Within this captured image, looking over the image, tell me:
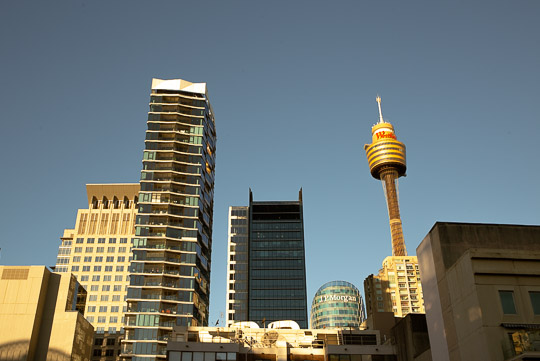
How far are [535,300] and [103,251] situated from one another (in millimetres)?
156576

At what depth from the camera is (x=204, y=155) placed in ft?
Answer: 461

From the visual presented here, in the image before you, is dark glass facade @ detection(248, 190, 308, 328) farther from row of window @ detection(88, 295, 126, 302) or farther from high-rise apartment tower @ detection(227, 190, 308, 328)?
row of window @ detection(88, 295, 126, 302)

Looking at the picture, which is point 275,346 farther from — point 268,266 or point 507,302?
point 268,266

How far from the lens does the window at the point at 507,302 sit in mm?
44469

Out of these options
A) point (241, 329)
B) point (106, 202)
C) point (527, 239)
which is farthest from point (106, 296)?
point (527, 239)

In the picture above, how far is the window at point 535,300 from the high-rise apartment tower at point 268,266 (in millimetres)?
128058

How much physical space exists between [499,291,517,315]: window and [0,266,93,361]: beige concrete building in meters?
62.1

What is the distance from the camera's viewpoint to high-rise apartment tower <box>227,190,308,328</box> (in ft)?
577

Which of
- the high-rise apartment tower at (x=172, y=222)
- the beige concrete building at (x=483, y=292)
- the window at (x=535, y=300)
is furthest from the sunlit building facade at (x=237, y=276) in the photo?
the window at (x=535, y=300)

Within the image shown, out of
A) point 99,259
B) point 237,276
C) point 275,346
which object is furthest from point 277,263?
point 275,346

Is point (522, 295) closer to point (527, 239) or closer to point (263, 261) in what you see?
point (527, 239)

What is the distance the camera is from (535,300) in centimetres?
4553

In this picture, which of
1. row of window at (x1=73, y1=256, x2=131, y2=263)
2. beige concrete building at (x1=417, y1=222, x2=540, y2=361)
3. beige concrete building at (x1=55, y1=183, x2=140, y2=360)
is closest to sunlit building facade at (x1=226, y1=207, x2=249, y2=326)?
beige concrete building at (x1=55, y1=183, x2=140, y2=360)

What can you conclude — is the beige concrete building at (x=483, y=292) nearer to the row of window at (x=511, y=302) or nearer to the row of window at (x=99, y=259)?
the row of window at (x=511, y=302)
